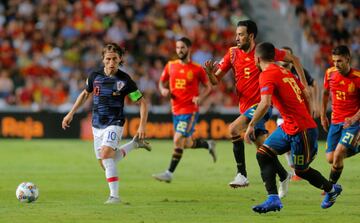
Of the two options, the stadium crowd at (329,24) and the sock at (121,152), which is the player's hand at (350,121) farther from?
the stadium crowd at (329,24)

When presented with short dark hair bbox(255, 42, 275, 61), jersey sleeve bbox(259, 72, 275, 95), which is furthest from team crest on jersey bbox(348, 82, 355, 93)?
jersey sleeve bbox(259, 72, 275, 95)

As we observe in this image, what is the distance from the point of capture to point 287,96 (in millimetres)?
10766

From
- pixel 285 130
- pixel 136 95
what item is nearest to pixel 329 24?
pixel 136 95

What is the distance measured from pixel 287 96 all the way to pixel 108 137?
2713mm

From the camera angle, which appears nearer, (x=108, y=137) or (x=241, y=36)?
(x=108, y=137)

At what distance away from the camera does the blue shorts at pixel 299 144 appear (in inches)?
428

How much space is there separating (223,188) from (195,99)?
246 cm

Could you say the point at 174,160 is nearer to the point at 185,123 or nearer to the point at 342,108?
the point at 185,123

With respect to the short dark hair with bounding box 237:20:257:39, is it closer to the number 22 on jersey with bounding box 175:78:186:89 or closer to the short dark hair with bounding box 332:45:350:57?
the short dark hair with bounding box 332:45:350:57

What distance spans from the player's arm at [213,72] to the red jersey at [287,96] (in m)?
1.75

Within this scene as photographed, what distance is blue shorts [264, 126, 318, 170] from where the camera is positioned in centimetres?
1088

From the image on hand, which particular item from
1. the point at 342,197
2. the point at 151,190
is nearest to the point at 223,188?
the point at 151,190

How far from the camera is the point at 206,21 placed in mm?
29812

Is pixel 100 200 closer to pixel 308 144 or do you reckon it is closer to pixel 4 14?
pixel 308 144
